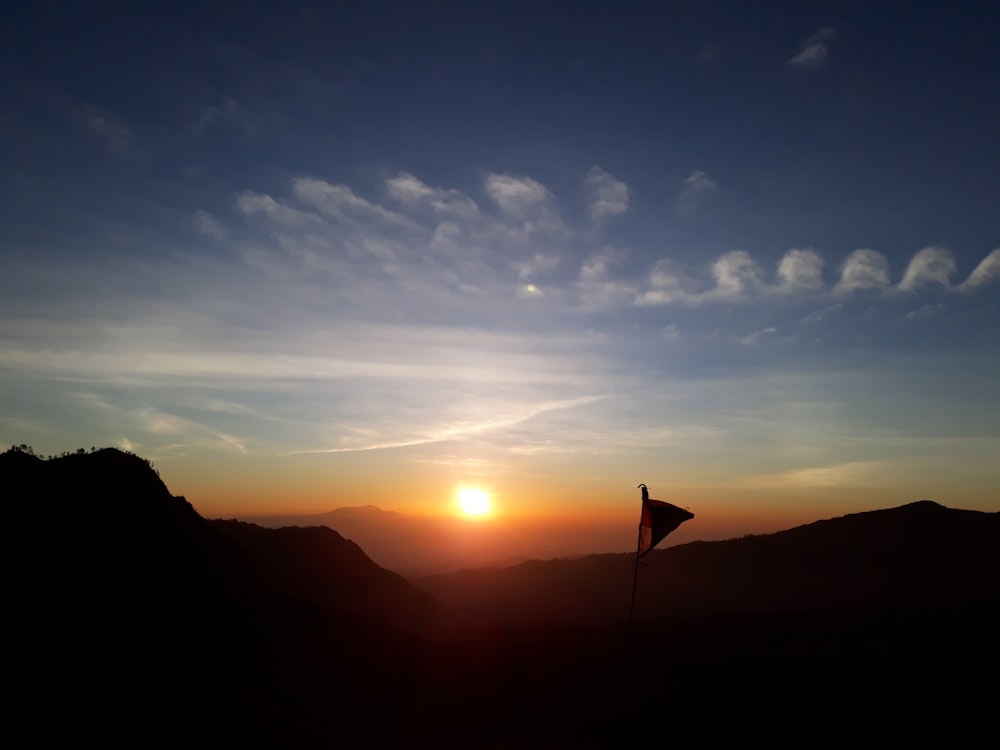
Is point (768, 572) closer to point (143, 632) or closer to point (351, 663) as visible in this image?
point (351, 663)

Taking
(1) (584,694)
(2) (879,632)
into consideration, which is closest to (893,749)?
(1) (584,694)

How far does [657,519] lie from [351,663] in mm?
11442

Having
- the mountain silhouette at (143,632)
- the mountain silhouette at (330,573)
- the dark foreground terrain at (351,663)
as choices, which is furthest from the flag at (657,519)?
the mountain silhouette at (330,573)

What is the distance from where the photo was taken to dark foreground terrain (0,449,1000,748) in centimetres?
1226

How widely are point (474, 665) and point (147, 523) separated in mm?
12721

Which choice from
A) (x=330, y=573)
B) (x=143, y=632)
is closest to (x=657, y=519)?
(x=143, y=632)

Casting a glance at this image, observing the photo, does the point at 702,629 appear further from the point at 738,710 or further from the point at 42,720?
the point at 42,720

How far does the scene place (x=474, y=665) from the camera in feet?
69.1

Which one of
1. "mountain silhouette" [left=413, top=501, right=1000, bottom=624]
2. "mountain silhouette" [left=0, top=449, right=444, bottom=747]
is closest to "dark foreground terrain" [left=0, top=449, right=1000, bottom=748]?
"mountain silhouette" [left=0, top=449, right=444, bottom=747]

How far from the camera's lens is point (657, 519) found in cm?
1778

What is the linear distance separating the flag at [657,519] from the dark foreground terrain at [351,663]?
3642mm

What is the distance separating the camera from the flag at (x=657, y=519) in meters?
17.6

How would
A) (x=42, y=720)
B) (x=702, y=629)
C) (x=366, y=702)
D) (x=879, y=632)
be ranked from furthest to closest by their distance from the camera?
(x=702, y=629), (x=879, y=632), (x=366, y=702), (x=42, y=720)

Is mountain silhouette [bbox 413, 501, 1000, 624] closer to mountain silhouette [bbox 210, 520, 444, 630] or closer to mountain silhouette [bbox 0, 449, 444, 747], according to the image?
mountain silhouette [bbox 210, 520, 444, 630]
